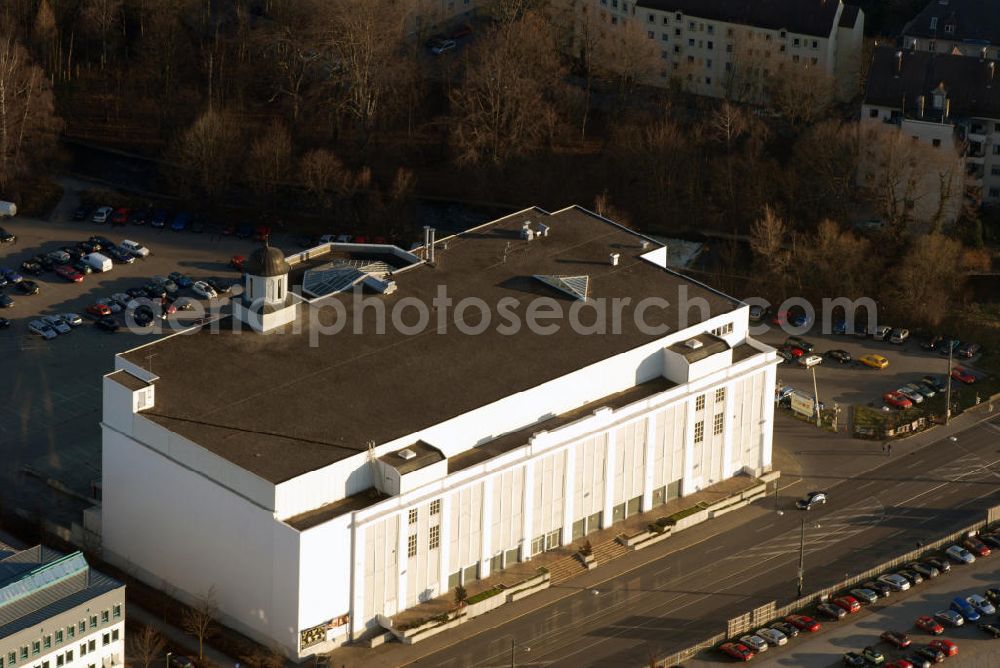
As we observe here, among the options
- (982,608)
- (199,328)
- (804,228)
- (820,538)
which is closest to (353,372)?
(199,328)

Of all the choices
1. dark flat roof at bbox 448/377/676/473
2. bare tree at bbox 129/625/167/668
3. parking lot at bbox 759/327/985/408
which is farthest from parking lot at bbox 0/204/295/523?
parking lot at bbox 759/327/985/408

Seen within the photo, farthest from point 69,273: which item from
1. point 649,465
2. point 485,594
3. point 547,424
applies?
point 485,594

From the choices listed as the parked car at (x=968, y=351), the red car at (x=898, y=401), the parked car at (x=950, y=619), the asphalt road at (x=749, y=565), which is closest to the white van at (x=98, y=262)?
the asphalt road at (x=749, y=565)

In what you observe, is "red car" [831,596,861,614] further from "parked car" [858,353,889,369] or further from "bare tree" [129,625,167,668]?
"bare tree" [129,625,167,668]

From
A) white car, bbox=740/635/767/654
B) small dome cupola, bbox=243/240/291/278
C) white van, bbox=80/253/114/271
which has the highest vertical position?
small dome cupola, bbox=243/240/291/278

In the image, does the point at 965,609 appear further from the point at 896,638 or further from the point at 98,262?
the point at 98,262

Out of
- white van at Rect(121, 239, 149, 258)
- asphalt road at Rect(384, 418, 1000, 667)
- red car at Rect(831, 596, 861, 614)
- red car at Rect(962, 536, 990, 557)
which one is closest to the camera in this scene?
asphalt road at Rect(384, 418, 1000, 667)

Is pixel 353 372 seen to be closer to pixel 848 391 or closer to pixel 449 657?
pixel 449 657
